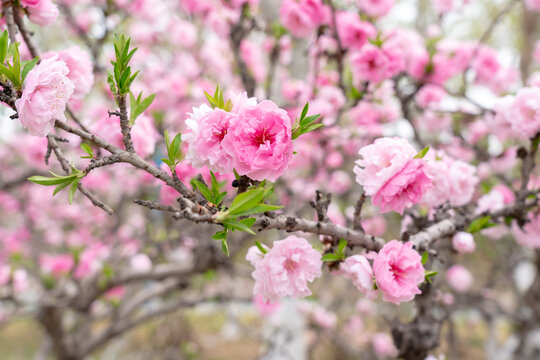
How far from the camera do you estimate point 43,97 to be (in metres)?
0.95

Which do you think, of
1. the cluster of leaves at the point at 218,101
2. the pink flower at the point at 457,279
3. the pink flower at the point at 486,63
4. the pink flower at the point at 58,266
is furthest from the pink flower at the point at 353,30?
the pink flower at the point at 457,279

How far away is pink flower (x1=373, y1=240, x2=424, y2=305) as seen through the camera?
3.49 feet

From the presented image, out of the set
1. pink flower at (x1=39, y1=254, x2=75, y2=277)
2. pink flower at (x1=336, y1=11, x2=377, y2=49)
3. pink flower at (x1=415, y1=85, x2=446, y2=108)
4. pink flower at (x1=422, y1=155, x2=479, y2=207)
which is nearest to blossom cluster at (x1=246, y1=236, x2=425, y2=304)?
pink flower at (x1=422, y1=155, x2=479, y2=207)

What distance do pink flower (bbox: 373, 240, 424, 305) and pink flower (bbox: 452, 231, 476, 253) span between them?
52 centimetres

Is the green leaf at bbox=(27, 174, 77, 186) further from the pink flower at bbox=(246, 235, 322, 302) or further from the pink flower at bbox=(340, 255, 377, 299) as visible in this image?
the pink flower at bbox=(340, 255, 377, 299)

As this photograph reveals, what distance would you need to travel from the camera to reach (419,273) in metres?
1.09

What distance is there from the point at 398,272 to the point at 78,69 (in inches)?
51.7

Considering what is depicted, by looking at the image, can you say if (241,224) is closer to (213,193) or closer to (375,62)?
(213,193)

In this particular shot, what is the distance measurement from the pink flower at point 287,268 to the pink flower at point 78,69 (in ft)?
2.95

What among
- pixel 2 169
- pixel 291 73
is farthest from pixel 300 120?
pixel 2 169

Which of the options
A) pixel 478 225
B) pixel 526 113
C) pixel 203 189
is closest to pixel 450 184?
pixel 478 225

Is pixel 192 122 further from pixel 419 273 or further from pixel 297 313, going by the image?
pixel 297 313

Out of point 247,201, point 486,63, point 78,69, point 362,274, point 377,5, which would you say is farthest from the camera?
point 486,63

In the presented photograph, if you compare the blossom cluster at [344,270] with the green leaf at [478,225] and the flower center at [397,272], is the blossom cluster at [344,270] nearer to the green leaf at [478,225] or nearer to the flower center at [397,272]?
the flower center at [397,272]
